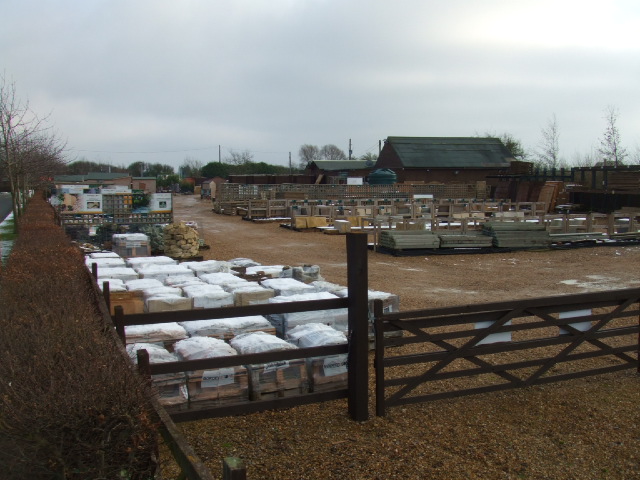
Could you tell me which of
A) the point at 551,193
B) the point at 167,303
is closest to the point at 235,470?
the point at 167,303

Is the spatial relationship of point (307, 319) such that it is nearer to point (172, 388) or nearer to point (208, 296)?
point (208, 296)

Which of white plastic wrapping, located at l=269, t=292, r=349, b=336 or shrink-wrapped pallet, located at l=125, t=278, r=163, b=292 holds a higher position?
shrink-wrapped pallet, located at l=125, t=278, r=163, b=292

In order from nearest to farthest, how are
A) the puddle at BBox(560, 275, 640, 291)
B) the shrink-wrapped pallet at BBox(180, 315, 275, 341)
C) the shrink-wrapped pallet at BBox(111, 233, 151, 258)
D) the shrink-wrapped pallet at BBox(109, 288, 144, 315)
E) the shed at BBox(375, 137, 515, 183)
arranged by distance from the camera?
the shrink-wrapped pallet at BBox(180, 315, 275, 341)
the shrink-wrapped pallet at BBox(109, 288, 144, 315)
the puddle at BBox(560, 275, 640, 291)
the shrink-wrapped pallet at BBox(111, 233, 151, 258)
the shed at BBox(375, 137, 515, 183)

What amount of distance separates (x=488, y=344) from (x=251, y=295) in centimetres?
365

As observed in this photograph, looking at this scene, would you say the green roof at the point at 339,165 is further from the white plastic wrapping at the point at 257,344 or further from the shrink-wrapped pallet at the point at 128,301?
the white plastic wrapping at the point at 257,344

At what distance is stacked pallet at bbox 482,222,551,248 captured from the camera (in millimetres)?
20062

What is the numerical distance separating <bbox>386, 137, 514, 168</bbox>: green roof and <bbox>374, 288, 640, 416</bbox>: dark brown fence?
47881 mm

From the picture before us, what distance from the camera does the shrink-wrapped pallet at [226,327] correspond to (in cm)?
687

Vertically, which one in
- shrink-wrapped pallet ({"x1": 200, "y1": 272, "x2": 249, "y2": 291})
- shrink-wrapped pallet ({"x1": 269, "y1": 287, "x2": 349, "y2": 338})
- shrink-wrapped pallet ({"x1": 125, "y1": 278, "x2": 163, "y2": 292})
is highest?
shrink-wrapped pallet ({"x1": 125, "y1": 278, "x2": 163, "y2": 292})

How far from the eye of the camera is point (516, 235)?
66.4 feet

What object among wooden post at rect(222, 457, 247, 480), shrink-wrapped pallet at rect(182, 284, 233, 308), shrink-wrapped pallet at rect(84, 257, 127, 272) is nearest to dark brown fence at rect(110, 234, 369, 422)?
wooden post at rect(222, 457, 247, 480)

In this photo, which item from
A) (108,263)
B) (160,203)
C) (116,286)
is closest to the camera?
(116,286)

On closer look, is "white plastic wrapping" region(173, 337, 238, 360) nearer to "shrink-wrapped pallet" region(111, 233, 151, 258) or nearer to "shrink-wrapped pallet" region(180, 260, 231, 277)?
"shrink-wrapped pallet" region(180, 260, 231, 277)

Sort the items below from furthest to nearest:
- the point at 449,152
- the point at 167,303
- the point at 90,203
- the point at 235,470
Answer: the point at 449,152 → the point at 90,203 → the point at 167,303 → the point at 235,470
